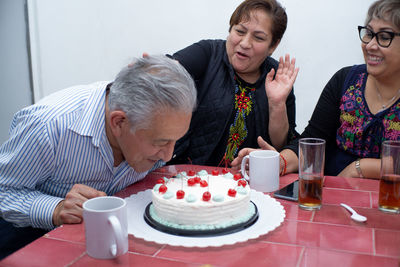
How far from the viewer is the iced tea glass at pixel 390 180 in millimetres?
1183

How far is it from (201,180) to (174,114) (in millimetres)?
212

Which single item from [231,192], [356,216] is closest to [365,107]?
[356,216]

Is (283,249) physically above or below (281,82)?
below

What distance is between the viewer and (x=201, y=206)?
1030 millimetres

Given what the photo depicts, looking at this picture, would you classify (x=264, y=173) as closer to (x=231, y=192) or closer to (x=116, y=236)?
(x=231, y=192)

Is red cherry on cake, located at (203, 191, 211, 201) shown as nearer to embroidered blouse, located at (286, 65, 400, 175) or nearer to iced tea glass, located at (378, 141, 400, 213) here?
iced tea glass, located at (378, 141, 400, 213)

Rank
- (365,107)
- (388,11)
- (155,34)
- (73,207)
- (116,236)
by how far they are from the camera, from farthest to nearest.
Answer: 1. (155,34)
2. (365,107)
3. (388,11)
4. (73,207)
5. (116,236)

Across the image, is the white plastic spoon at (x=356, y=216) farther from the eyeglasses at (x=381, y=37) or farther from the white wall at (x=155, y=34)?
the white wall at (x=155, y=34)

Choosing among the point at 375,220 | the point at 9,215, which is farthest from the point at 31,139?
the point at 375,220

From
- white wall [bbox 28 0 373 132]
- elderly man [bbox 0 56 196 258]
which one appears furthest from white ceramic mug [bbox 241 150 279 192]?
white wall [bbox 28 0 373 132]

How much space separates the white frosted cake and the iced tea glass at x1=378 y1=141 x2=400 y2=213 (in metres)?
0.38

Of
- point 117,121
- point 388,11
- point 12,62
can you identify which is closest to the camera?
point 117,121

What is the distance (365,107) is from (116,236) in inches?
53.1

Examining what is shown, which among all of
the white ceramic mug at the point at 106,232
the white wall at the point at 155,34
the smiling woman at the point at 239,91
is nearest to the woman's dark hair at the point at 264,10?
the smiling woman at the point at 239,91
